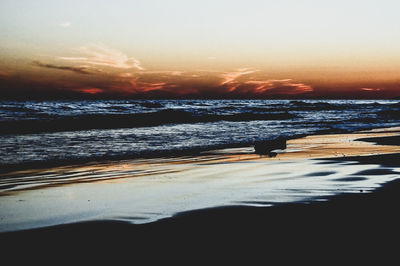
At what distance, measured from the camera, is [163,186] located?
4.60 m

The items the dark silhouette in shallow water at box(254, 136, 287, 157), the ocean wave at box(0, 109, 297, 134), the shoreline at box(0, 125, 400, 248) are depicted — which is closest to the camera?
the shoreline at box(0, 125, 400, 248)

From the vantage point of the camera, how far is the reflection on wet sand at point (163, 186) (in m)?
3.51

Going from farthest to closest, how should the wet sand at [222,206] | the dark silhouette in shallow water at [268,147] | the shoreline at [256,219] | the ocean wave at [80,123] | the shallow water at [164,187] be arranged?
the ocean wave at [80,123] < the dark silhouette in shallow water at [268,147] < the shallow water at [164,187] < the shoreline at [256,219] < the wet sand at [222,206]

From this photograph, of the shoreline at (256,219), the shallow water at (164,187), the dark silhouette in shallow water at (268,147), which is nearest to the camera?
the shoreline at (256,219)

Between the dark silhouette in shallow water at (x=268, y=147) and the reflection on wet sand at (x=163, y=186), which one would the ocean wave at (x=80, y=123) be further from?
the reflection on wet sand at (x=163, y=186)

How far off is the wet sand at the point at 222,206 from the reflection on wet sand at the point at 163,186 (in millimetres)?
14

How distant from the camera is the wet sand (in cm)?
261

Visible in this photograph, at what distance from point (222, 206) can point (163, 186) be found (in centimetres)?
122

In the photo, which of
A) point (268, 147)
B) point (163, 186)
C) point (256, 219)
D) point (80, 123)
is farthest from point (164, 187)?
point (80, 123)

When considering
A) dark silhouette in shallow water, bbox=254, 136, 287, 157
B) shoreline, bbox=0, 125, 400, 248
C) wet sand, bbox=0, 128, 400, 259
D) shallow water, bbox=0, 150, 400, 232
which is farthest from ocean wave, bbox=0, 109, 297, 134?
shoreline, bbox=0, 125, 400, 248

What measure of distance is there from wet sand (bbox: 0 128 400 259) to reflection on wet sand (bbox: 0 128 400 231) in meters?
0.01

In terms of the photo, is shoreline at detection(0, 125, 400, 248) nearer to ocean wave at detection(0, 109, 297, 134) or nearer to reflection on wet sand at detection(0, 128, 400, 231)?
reflection on wet sand at detection(0, 128, 400, 231)

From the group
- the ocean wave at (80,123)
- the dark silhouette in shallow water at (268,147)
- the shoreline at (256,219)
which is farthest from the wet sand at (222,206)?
the ocean wave at (80,123)

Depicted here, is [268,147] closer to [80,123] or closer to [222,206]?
[222,206]
